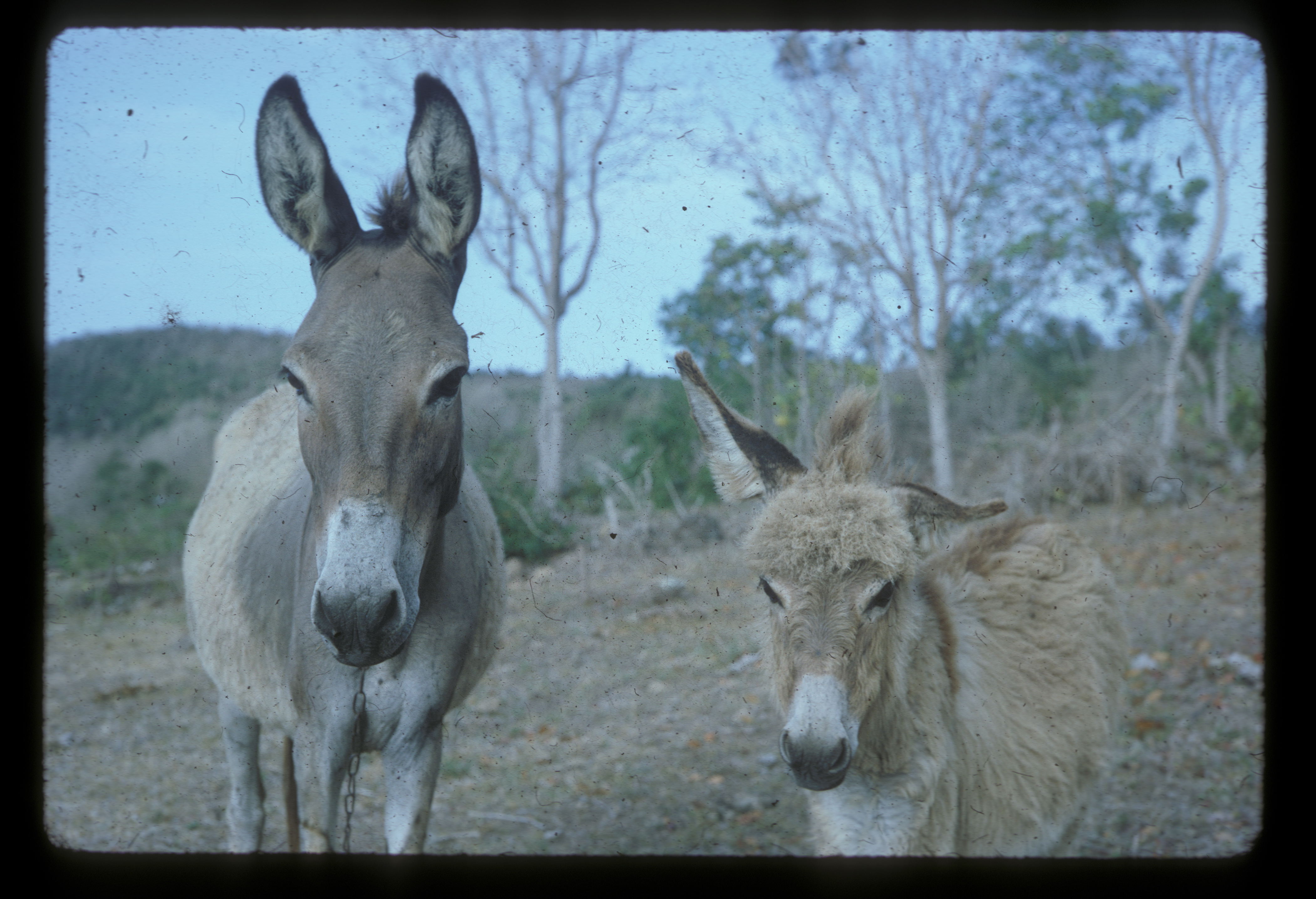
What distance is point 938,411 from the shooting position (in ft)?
13.1

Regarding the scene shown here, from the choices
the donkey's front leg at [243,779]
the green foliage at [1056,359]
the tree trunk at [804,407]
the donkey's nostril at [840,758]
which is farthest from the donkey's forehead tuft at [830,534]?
the green foliage at [1056,359]

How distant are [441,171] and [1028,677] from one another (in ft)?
9.02

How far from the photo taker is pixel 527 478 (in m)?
4.28

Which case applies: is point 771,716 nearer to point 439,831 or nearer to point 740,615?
point 740,615

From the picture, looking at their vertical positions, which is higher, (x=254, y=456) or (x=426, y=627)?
(x=254, y=456)

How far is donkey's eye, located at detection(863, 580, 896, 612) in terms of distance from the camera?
8.08 feet

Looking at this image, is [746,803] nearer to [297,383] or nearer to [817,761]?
[817,761]

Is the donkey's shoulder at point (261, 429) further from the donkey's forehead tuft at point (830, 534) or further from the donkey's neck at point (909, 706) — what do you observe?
the donkey's neck at point (909, 706)

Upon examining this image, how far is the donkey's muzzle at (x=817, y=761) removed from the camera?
217 cm

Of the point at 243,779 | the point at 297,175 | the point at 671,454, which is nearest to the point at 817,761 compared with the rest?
the point at 297,175

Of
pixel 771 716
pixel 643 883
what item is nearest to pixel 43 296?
pixel 643 883

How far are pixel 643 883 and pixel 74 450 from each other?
2.79m

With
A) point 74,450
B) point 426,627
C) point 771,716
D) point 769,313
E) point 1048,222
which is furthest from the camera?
point 771,716

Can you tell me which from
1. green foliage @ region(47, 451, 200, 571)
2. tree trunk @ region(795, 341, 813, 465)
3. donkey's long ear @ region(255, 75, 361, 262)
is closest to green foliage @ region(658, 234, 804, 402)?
tree trunk @ region(795, 341, 813, 465)
